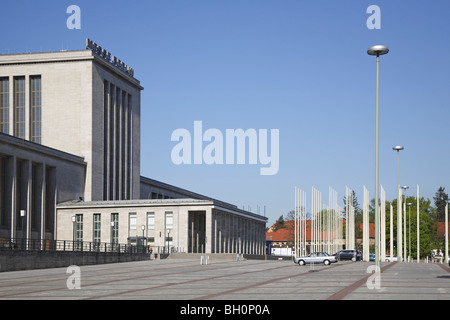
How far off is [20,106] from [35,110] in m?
2.72

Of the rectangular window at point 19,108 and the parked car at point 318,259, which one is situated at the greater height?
the rectangular window at point 19,108

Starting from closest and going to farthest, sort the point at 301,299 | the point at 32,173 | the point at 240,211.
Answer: the point at 301,299
the point at 32,173
the point at 240,211

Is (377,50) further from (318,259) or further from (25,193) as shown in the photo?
(25,193)

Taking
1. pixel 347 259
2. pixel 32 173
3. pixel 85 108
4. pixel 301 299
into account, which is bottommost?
pixel 347 259

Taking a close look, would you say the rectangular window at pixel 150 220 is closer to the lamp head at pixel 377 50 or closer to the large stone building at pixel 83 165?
the large stone building at pixel 83 165

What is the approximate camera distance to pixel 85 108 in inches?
3748

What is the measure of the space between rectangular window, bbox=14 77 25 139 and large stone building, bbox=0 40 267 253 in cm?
16

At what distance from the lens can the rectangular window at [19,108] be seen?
96938 millimetres

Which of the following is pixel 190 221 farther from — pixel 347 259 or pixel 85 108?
pixel 347 259

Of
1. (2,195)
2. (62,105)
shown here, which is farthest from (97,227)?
(62,105)

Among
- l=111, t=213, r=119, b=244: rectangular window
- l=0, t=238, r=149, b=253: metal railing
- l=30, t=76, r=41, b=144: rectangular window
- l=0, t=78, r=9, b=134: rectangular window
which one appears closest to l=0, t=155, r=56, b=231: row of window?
l=111, t=213, r=119, b=244: rectangular window

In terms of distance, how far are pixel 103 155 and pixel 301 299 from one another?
84.1 metres

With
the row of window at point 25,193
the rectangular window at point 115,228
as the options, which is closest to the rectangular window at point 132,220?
the rectangular window at point 115,228
